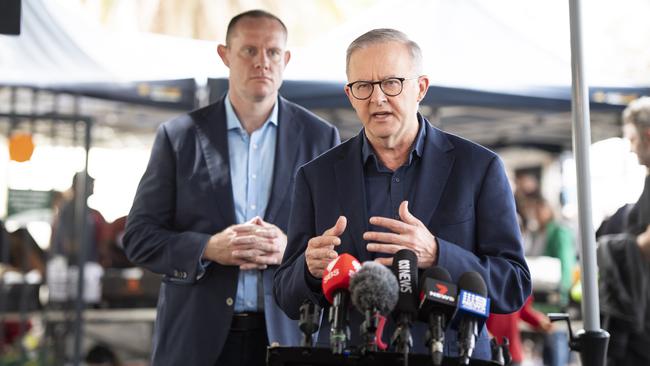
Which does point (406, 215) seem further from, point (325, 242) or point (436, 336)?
point (436, 336)

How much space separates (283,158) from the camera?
299cm

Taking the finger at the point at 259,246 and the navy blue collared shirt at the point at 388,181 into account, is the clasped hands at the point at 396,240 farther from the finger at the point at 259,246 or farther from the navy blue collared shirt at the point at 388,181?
the finger at the point at 259,246

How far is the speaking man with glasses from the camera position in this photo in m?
2.14

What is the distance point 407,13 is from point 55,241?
455 cm

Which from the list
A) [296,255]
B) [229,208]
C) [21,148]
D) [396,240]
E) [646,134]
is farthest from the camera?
[21,148]

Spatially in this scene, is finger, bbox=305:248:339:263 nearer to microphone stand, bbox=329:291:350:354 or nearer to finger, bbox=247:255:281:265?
microphone stand, bbox=329:291:350:354

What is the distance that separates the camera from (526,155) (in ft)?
46.4

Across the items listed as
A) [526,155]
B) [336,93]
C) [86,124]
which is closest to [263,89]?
[336,93]

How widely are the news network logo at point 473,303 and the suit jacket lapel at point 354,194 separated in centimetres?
52

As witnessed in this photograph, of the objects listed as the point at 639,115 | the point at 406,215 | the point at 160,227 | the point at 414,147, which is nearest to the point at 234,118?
the point at 160,227

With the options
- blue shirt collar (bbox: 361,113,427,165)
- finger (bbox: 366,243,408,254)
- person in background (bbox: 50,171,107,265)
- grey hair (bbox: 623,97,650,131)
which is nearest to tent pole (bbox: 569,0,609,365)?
blue shirt collar (bbox: 361,113,427,165)

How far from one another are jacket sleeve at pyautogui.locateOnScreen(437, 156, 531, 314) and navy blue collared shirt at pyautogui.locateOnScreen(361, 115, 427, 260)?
193 mm

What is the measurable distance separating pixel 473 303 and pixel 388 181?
653mm

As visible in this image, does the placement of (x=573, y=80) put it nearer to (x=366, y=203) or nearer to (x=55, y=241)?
(x=366, y=203)
